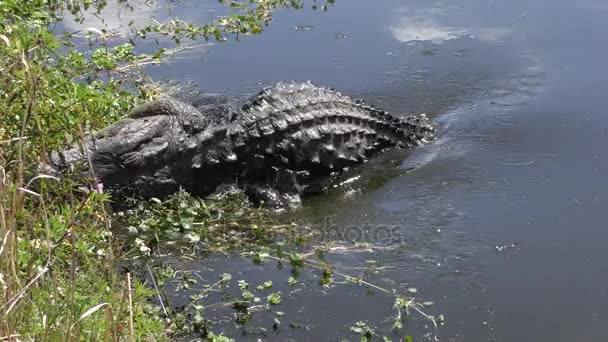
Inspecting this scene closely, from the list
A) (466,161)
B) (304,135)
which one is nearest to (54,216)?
(304,135)

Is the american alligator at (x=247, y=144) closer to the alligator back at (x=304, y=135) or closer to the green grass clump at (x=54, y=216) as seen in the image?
the alligator back at (x=304, y=135)

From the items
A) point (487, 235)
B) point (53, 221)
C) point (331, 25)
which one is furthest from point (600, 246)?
point (331, 25)

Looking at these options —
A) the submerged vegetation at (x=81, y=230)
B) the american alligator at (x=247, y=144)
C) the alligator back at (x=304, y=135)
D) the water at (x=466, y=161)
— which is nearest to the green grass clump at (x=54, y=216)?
the submerged vegetation at (x=81, y=230)

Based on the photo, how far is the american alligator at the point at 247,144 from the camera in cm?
694

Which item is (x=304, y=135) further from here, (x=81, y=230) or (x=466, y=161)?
(x=81, y=230)

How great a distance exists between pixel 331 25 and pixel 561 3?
2844 mm

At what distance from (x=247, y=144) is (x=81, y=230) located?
2610 millimetres

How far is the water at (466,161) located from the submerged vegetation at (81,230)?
326 mm

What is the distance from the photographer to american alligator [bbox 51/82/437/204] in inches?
273

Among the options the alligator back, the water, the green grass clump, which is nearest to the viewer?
the green grass clump

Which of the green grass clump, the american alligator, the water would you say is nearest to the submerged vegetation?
the green grass clump

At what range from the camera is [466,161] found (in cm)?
745

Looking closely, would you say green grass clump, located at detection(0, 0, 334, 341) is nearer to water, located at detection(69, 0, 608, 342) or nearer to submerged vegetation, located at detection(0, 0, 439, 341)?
submerged vegetation, located at detection(0, 0, 439, 341)

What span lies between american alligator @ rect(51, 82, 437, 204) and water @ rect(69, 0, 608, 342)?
31cm
